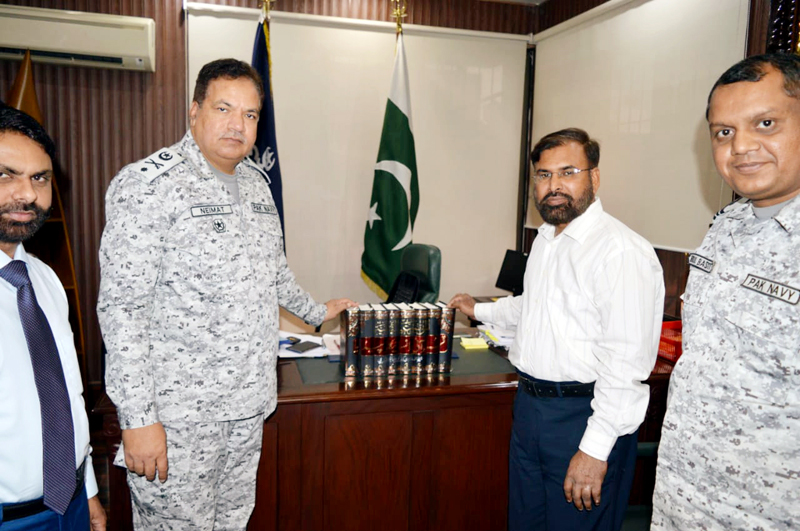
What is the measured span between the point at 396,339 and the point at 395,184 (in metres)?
2.18

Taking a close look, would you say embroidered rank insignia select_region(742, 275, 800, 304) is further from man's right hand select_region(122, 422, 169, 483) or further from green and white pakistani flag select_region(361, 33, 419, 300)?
green and white pakistani flag select_region(361, 33, 419, 300)

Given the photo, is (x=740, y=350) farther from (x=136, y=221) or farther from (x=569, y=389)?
(x=136, y=221)

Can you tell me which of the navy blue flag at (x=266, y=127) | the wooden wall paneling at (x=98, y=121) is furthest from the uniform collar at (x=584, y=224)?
→ the wooden wall paneling at (x=98, y=121)

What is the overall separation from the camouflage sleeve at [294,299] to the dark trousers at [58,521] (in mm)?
945

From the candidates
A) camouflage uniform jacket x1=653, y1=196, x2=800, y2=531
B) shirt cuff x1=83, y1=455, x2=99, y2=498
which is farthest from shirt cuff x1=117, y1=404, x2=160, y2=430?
camouflage uniform jacket x1=653, y1=196, x2=800, y2=531

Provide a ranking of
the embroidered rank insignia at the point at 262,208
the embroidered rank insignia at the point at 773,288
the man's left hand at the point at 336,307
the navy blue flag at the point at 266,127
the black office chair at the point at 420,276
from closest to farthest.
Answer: the embroidered rank insignia at the point at 773,288
the embroidered rank insignia at the point at 262,208
the man's left hand at the point at 336,307
the black office chair at the point at 420,276
the navy blue flag at the point at 266,127

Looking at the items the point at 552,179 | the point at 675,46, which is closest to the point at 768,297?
the point at 552,179

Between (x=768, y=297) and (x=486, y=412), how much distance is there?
4.24 ft

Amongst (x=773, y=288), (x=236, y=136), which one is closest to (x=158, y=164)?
(x=236, y=136)

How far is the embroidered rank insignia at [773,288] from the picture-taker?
1.04 metres

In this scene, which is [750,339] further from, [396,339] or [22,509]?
[22,509]

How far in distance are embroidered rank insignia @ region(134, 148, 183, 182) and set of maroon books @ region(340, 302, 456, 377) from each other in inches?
32.9

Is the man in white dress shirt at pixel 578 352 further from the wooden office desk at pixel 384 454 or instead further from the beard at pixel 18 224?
the beard at pixel 18 224

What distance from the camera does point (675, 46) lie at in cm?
310
